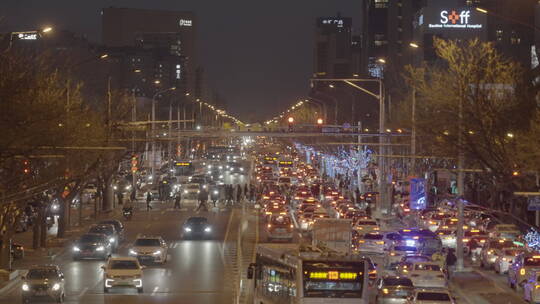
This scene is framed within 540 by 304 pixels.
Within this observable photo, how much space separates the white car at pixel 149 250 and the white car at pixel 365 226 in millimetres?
12013

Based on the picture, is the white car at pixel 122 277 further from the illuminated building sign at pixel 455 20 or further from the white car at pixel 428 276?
the illuminated building sign at pixel 455 20

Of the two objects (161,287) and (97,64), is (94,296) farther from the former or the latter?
(97,64)

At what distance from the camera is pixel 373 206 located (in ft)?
279

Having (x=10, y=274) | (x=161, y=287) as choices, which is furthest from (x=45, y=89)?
(x=161, y=287)

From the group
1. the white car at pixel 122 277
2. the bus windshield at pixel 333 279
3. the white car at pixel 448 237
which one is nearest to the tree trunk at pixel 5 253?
the white car at pixel 122 277

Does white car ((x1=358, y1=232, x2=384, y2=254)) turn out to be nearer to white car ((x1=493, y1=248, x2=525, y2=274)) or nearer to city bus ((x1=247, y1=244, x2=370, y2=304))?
white car ((x1=493, y1=248, x2=525, y2=274))

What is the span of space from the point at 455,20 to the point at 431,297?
123 metres

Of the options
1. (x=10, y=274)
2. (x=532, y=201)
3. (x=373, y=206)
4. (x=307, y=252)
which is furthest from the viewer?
(x=373, y=206)

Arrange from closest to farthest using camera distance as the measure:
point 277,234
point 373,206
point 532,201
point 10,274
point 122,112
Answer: point 532,201, point 10,274, point 277,234, point 122,112, point 373,206

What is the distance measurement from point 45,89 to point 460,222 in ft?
58.0

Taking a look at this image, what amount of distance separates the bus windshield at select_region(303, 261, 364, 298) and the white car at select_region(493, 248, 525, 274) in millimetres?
18302

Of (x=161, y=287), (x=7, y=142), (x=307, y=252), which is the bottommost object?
(x=161, y=287)

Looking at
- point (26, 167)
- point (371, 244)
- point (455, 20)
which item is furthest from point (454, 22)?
point (26, 167)

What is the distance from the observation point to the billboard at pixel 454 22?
146 m
